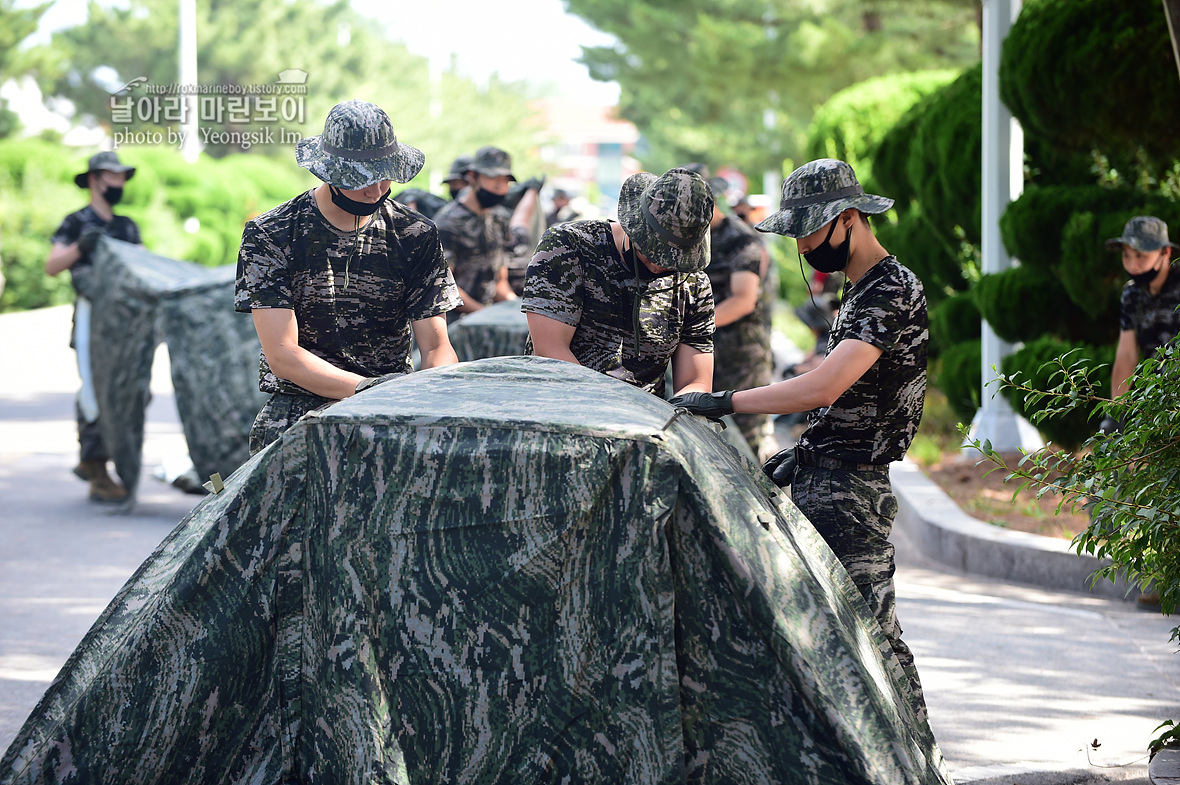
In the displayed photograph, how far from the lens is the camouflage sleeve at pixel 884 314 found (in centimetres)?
374

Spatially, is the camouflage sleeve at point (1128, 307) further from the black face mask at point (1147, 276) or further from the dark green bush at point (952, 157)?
the dark green bush at point (952, 157)

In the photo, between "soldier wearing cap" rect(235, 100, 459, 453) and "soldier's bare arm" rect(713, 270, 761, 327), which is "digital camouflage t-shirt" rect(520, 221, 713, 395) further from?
"soldier's bare arm" rect(713, 270, 761, 327)

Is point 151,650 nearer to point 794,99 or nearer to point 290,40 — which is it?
point 794,99

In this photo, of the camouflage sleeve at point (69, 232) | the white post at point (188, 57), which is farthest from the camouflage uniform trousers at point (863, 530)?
the white post at point (188, 57)

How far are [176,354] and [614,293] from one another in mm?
4430

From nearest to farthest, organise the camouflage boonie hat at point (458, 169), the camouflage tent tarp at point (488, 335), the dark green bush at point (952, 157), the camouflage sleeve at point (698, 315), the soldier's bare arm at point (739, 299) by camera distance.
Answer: the camouflage sleeve at point (698, 315) < the soldier's bare arm at point (739, 299) < the camouflage tent tarp at point (488, 335) < the camouflage boonie hat at point (458, 169) < the dark green bush at point (952, 157)

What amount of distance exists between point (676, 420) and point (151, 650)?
55.7 inches

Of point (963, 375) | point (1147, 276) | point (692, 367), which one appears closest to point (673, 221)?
point (692, 367)

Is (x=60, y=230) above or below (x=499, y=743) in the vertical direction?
above

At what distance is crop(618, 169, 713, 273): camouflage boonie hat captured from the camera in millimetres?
4043

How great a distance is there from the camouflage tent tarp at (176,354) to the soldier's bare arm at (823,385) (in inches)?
184

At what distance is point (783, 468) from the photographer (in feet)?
13.6

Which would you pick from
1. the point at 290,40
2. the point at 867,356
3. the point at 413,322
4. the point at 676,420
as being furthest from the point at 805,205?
the point at 290,40

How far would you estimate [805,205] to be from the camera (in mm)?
3926
